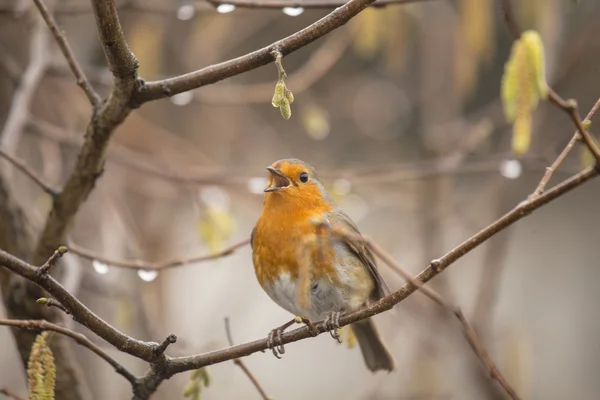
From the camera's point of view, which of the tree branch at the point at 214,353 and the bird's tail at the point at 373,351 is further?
the bird's tail at the point at 373,351

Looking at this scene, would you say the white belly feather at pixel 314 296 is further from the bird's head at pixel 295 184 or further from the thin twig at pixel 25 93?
the thin twig at pixel 25 93

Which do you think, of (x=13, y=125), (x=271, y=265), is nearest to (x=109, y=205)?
(x=13, y=125)

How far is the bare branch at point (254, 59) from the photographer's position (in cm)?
165

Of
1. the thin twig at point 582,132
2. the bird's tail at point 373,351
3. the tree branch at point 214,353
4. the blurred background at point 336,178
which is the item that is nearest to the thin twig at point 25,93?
the blurred background at point 336,178

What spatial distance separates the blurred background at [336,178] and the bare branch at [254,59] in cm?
56

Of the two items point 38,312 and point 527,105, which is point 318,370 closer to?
point 38,312

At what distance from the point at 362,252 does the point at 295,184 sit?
0.41 meters

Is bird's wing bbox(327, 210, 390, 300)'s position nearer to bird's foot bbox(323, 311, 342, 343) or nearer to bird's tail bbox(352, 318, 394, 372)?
bird's tail bbox(352, 318, 394, 372)

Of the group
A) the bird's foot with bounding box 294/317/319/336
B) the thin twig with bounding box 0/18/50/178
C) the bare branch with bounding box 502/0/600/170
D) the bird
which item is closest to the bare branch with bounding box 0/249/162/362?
the bird's foot with bounding box 294/317/319/336

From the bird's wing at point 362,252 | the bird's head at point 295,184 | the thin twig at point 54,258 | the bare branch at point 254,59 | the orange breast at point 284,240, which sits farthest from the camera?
the bird's head at point 295,184

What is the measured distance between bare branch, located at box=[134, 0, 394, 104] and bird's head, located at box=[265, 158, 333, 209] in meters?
1.08

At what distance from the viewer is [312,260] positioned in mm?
2559

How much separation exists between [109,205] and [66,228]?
1.54m

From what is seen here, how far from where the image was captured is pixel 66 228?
87.9 inches
